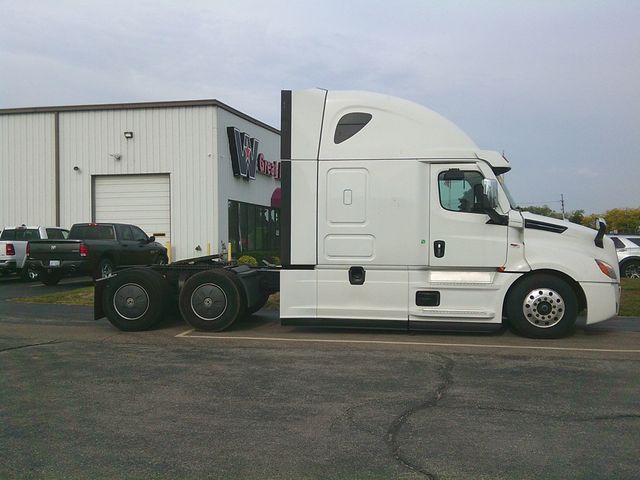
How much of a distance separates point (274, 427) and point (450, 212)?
16.3ft

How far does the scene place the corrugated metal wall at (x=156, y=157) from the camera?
2370 cm

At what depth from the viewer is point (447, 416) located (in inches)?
208

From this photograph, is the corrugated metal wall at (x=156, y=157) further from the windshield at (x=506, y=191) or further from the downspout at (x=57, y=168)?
the windshield at (x=506, y=191)

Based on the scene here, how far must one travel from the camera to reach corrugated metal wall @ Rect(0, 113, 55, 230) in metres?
25.0

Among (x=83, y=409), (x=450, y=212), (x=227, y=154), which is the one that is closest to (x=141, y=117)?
(x=227, y=154)

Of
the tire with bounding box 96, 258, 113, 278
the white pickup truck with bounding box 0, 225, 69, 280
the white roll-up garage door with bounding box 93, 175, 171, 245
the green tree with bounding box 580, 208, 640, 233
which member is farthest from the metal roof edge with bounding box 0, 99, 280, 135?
the green tree with bounding box 580, 208, 640, 233

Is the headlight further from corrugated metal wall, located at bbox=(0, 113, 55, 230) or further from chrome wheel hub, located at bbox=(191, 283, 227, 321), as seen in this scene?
corrugated metal wall, located at bbox=(0, 113, 55, 230)

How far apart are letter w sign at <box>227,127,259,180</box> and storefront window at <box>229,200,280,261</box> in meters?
1.37

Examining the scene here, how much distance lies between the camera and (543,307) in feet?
28.8

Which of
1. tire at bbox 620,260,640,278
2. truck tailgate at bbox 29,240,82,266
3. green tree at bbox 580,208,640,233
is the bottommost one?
tire at bbox 620,260,640,278

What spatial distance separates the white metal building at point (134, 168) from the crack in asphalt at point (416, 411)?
56.7 ft

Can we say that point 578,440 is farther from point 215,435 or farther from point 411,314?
point 411,314

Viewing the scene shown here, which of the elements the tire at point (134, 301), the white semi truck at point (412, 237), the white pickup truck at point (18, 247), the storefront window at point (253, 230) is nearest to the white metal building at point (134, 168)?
the storefront window at point (253, 230)

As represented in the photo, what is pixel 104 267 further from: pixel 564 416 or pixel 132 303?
pixel 564 416
